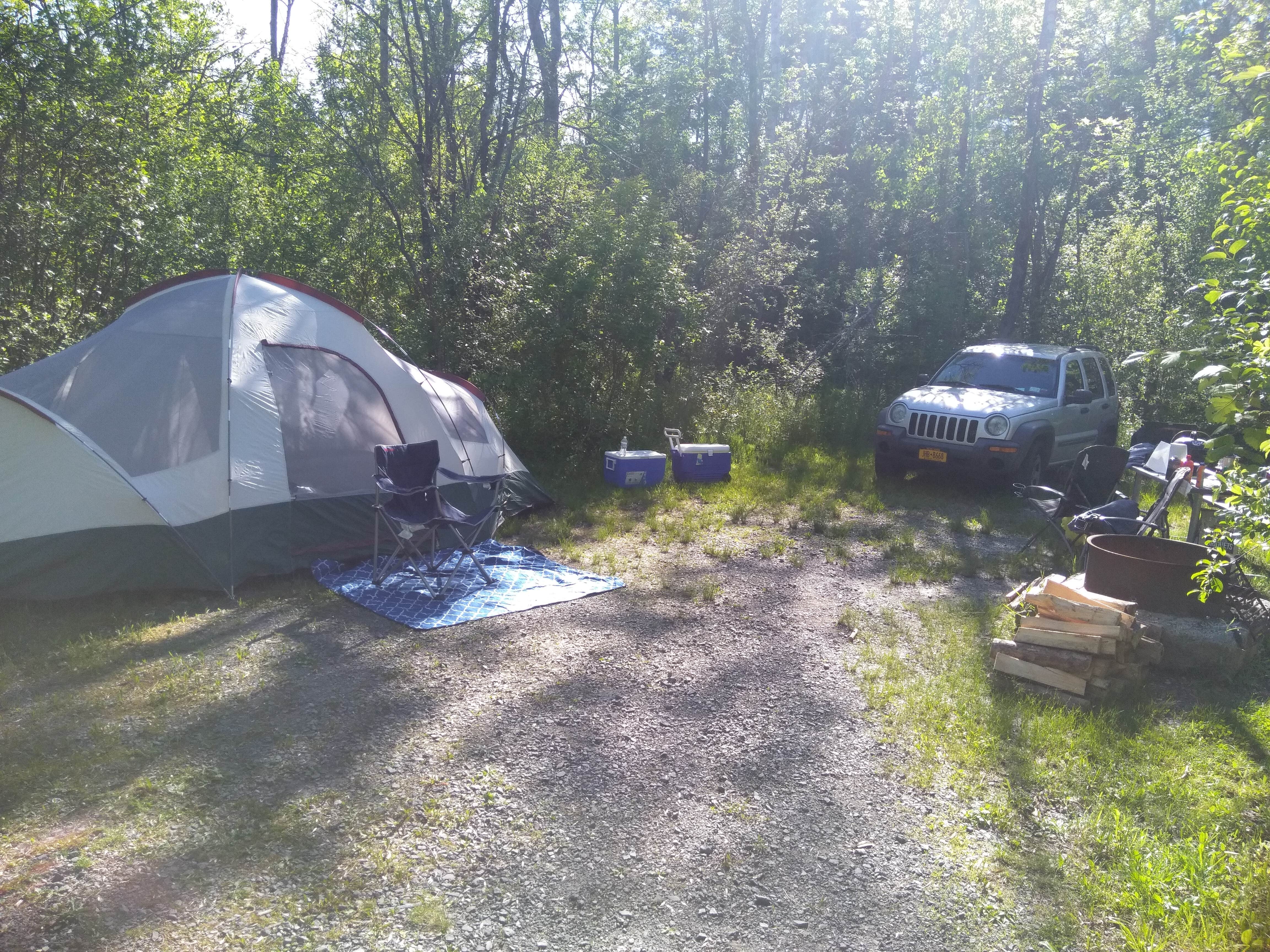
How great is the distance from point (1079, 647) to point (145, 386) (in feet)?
20.6

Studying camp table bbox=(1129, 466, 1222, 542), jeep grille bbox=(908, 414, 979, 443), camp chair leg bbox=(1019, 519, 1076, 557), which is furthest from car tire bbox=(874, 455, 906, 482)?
camp table bbox=(1129, 466, 1222, 542)

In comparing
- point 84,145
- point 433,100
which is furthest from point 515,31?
point 84,145

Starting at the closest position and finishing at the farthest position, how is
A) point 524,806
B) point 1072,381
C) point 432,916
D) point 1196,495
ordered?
point 432,916 → point 524,806 → point 1196,495 → point 1072,381

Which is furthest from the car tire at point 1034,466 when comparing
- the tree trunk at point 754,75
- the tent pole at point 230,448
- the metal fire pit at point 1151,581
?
the tree trunk at point 754,75

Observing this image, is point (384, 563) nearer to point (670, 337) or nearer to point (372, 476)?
point (372, 476)

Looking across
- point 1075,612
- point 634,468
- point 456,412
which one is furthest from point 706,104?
point 1075,612

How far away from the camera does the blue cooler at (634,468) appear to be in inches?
Result: 384

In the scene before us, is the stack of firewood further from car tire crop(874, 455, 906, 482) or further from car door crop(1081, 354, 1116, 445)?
car door crop(1081, 354, 1116, 445)

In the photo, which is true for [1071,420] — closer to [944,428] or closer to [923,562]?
[944,428]

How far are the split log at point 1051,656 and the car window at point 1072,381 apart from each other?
19.5ft

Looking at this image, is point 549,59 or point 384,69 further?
point 549,59

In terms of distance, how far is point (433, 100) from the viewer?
39.6ft

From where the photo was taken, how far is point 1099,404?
10.9 meters

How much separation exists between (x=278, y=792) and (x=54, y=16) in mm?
11652
